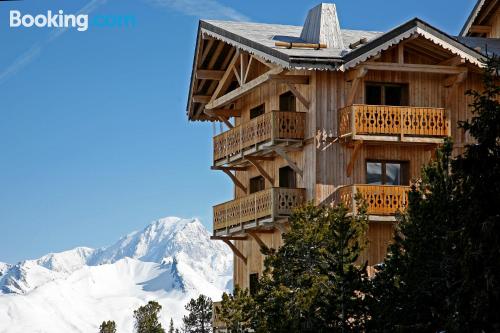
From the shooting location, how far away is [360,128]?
146ft

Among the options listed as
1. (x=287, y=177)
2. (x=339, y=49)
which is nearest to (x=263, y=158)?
(x=287, y=177)

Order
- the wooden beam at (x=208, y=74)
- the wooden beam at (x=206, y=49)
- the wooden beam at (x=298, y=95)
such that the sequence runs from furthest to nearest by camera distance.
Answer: the wooden beam at (x=208, y=74) → the wooden beam at (x=206, y=49) → the wooden beam at (x=298, y=95)

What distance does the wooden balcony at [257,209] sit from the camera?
46219 mm

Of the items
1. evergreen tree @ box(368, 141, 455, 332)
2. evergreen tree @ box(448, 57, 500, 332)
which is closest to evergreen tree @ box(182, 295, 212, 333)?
evergreen tree @ box(368, 141, 455, 332)

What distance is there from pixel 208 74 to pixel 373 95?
372 inches

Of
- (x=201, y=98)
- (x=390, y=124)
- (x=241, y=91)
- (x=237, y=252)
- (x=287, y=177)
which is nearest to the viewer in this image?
(x=390, y=124)

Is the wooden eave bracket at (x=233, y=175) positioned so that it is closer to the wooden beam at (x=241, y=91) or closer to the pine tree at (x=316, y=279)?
the wooden beam at (x=241, y=91)

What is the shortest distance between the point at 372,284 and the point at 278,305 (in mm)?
4127

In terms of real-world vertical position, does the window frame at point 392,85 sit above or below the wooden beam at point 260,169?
above

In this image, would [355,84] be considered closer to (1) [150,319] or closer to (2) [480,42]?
(2) [480,42]

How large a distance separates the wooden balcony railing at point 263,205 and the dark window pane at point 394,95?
14.5 feet

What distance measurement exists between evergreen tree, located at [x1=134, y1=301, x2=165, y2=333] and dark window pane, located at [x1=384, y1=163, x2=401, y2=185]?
2536 cm

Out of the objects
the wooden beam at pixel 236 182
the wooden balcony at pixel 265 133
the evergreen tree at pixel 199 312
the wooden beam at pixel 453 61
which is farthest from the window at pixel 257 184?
the evergreen tree at pixel 199 312

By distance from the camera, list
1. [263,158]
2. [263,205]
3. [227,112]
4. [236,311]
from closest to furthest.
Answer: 1. [236,311]
2. [263,205]
3. [263,158]
4. [227,112]
